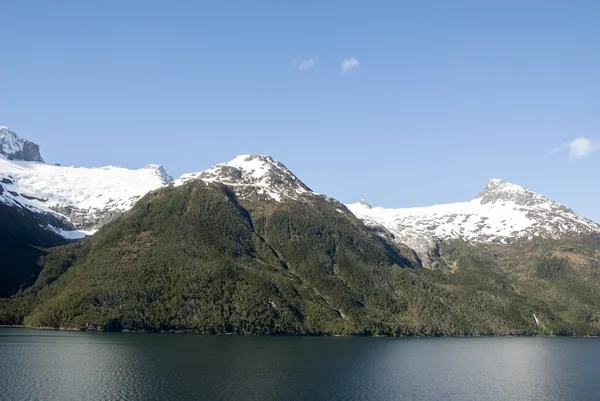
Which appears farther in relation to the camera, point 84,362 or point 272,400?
point 84,362

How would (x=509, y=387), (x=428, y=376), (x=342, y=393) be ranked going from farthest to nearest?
(x=428, y=376)
(x=509, y=387)
(x=342, y=393)

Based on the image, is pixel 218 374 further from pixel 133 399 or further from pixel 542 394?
pixel 542 394

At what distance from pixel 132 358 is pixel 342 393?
7968 centimetres

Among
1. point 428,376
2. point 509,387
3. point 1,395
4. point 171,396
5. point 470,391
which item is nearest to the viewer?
point 1,395

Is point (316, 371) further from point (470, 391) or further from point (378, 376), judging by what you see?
point (470, 391)

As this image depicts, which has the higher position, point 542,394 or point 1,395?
point 542,394

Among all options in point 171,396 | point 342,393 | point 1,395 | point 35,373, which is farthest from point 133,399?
point 342,393

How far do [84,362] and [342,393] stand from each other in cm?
8440

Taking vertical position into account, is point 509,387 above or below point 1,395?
above

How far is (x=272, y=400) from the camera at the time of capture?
120000 mm

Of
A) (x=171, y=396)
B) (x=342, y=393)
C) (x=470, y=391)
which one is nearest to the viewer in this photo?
(x=171, y=396)

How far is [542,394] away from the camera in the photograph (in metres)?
145

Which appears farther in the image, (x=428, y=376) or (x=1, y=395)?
(x=428, y=376)

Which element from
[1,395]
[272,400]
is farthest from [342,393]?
[1,395]
